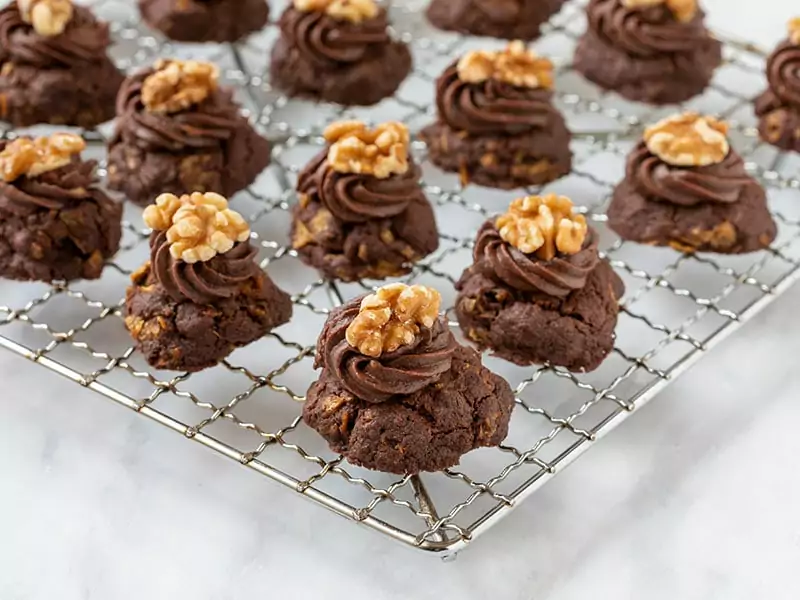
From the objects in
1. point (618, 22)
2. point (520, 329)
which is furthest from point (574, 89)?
point (520, 329)

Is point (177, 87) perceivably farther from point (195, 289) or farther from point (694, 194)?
point (694, 194)

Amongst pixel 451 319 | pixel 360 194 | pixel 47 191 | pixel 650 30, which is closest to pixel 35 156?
pixel 47 191

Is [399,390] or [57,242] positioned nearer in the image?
[399,390]

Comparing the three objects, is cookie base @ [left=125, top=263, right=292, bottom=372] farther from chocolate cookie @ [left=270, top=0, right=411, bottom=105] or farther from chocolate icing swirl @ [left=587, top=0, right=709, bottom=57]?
chocolate icing swirl @ [left=587, top=0, right=709, bottom=57]

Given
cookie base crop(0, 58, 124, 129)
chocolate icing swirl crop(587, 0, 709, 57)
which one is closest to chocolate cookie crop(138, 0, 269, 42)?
cookie base crop(0, 58, 124, 129)

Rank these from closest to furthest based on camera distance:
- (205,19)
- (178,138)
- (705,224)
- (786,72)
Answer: (705,224) → (178,138) → (786,72) → (205,19)

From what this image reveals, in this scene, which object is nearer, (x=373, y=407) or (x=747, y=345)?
(x=373, y=407)

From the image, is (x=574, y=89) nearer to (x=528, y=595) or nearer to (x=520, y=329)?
(x=520, y=329)
